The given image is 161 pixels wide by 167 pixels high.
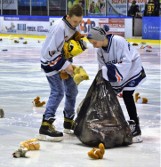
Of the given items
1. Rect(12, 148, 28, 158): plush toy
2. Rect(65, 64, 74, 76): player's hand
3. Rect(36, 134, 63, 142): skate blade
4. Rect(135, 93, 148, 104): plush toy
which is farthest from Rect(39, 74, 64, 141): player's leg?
Rect(135, 93, 148, 104): plush toy

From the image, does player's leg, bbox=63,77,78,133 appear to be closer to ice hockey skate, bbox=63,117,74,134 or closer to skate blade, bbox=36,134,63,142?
ice hockey skate, bbox=63,117,74,134

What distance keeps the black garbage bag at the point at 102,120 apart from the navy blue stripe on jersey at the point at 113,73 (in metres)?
0.08

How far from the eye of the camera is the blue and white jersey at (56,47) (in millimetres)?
5863

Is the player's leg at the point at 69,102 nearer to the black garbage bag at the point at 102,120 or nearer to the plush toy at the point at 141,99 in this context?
the black garbage bag at the point at 102,120

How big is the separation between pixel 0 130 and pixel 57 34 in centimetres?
124

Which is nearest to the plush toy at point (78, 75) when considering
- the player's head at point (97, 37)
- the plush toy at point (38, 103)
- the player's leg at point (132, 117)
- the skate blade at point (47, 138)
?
the player's head at point (97, 37)

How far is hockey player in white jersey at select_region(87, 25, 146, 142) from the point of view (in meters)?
5.74

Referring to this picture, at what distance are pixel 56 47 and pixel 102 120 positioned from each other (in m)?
0.77

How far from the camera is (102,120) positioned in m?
5.73

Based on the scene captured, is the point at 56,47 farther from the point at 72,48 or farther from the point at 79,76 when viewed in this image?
the point at 79,76

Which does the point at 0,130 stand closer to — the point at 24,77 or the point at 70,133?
the point at 70,133

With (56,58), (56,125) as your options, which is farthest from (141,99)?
(56,58)

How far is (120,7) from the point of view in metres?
29.5

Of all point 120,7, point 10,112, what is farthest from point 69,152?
point 120,7
